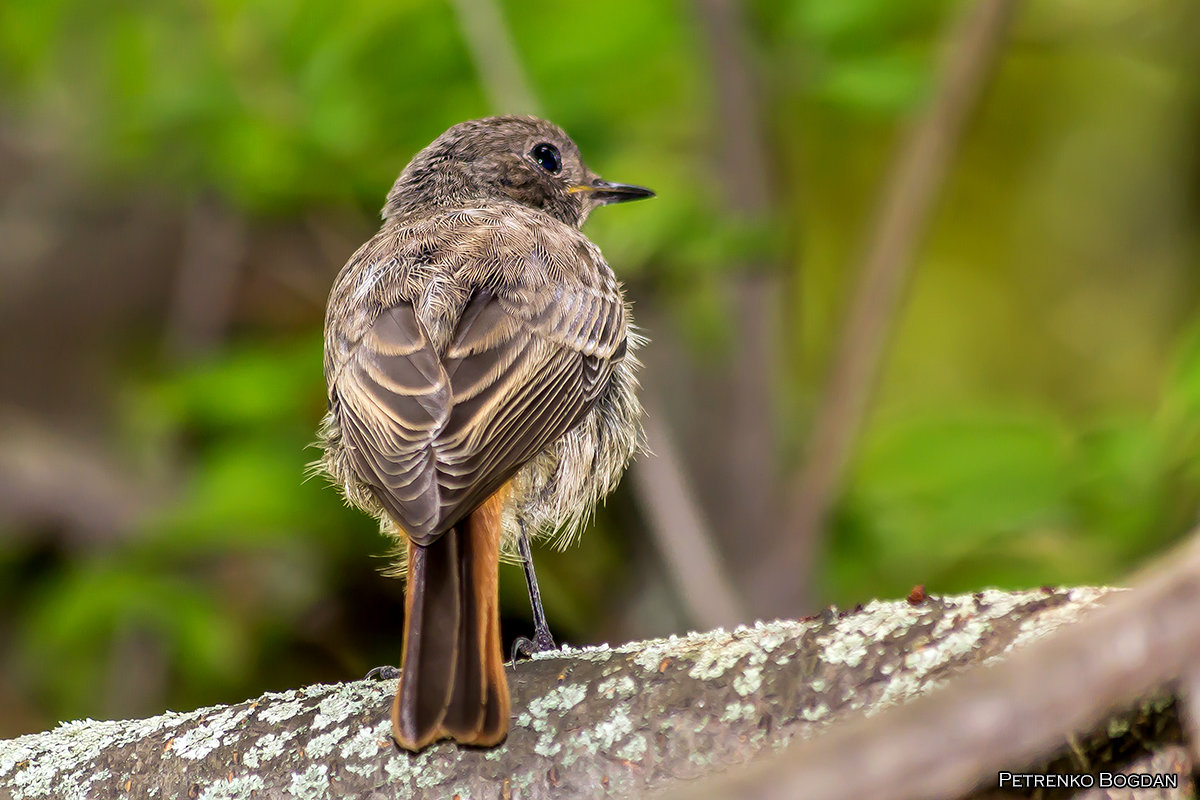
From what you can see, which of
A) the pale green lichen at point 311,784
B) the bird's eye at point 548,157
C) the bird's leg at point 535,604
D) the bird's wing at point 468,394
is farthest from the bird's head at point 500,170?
the pale green lichen at point 311,784

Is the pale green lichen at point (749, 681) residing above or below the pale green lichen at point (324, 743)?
below

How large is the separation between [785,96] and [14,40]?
3.19 meters

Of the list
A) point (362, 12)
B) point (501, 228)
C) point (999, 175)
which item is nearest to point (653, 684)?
point (501, 228)

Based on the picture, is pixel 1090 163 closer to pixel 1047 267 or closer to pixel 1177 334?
pixel 1047 267

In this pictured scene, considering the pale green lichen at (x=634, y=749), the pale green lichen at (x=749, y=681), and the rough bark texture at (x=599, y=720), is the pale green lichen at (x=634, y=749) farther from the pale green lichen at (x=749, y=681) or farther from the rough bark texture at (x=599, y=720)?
the pale green lichen at (x=749, y=681)

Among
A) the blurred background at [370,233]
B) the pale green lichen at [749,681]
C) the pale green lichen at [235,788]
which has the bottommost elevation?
the pale green lichen at [749,681]

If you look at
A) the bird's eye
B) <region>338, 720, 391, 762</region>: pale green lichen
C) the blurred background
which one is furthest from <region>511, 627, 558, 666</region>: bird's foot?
the bird's eye

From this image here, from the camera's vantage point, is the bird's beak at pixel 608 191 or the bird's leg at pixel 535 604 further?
the bird's beak at pixel 608 191

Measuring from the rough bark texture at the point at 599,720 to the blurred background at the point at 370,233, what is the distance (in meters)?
1.21

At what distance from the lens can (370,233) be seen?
537cm

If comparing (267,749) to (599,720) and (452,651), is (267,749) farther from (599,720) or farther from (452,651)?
(599,720)

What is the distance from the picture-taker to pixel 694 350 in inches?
244

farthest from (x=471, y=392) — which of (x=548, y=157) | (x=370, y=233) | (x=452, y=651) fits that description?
(x=370, y=233)

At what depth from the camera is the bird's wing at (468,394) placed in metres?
2.87
